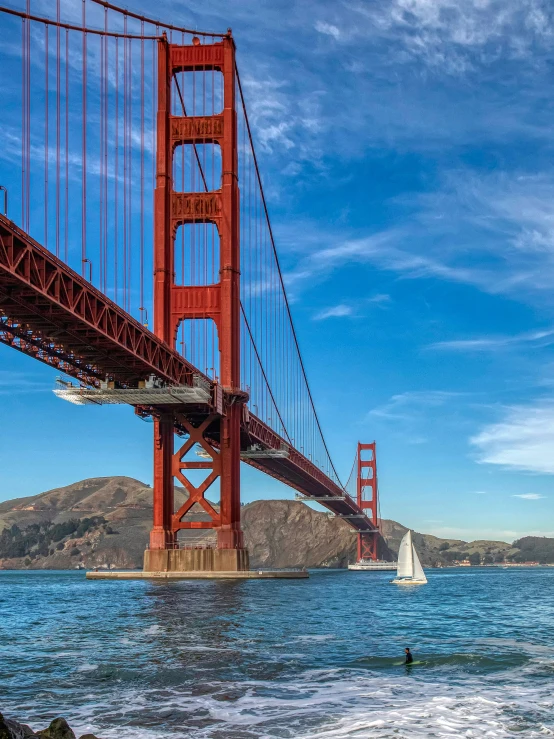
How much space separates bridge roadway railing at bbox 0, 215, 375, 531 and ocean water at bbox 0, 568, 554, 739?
11767 millimetres

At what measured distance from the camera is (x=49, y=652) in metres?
23.0

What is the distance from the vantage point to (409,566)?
7750 centimetres

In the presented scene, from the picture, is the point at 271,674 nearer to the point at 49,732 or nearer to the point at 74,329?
the point at 49,732

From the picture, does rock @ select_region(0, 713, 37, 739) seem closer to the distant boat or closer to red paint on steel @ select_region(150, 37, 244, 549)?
red paint on steel @ select_region(150, 37, 244, 549)

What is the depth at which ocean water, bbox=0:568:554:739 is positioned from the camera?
14.4 metres

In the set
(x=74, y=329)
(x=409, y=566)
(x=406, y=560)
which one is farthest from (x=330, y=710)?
(x=406, y=560)

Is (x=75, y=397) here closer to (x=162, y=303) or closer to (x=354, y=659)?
(x=162, y=303)

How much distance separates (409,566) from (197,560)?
85.4 ft

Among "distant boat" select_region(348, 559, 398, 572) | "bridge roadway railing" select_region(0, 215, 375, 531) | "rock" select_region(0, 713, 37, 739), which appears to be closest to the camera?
"rock" select_region(0, 713, 37, 739)

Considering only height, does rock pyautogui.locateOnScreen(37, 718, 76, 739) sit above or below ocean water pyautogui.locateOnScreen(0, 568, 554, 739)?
above

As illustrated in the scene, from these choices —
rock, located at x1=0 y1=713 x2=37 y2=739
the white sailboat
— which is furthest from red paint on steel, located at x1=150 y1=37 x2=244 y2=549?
rock, located at x1=0 y1=713 x2=37 y2=739

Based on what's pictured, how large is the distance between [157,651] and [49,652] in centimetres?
292

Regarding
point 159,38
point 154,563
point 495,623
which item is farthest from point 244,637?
point 159,38

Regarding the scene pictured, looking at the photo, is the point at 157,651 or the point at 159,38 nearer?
the point at 157,651
